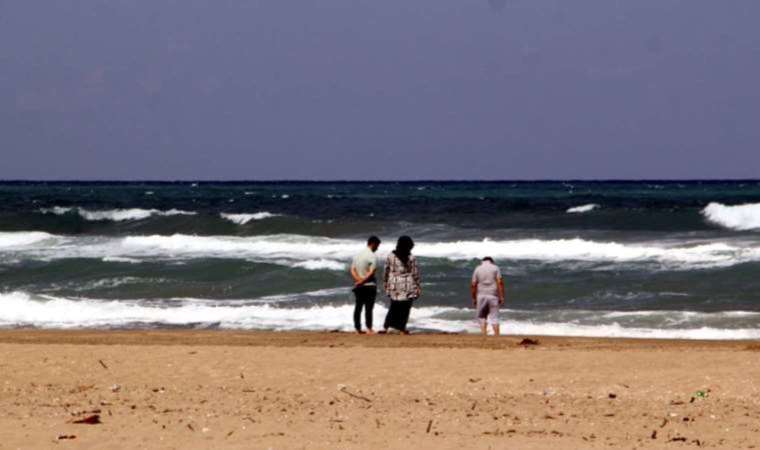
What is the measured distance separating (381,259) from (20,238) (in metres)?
16.5

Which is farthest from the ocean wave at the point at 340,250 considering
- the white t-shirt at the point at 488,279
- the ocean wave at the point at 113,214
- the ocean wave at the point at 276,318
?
the white t-shirt at the point at 488,279

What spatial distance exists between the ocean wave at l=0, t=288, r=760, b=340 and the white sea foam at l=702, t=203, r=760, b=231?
25.8 metres

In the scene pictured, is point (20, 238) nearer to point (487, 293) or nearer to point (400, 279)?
point (400, 279)

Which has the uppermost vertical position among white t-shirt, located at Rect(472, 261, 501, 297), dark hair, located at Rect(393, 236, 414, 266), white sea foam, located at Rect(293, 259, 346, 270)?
dark hair, located at Rect(393, 236, 414, 266)

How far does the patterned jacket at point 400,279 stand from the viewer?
15.6 m

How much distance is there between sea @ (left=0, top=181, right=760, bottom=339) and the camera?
19047 mm

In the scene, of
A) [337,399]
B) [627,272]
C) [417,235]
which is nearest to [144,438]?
[337,399]

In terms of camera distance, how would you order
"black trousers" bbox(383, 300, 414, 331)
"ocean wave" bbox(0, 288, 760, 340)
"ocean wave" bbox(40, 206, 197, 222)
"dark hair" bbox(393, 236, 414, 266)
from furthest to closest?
1. "ocean wave" bbox(40, 206, 197, 222)
2. "ocean wave" bbox(0, 288, 760, 340)
3. "black trousers" bbox(383, 300, 414, 331)
4. "dark hair" bbox(393, 236, 414, 266)

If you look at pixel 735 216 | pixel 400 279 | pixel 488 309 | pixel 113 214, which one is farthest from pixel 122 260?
pixel 113 214

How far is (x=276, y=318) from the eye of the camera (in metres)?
19.5

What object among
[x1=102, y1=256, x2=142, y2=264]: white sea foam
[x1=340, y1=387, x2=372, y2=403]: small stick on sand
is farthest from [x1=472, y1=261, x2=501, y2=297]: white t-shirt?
[x1=102, y1=256, x2=142, y2=264]: white sea foam

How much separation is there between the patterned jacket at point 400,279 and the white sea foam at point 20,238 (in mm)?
24228

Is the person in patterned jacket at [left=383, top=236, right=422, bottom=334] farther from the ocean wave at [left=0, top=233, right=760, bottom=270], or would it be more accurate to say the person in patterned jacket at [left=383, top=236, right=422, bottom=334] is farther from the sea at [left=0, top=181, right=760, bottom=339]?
the ocean wave at [left=0, top=233, right=760, bottom=270]

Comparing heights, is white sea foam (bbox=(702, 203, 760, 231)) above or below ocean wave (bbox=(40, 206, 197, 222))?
above
